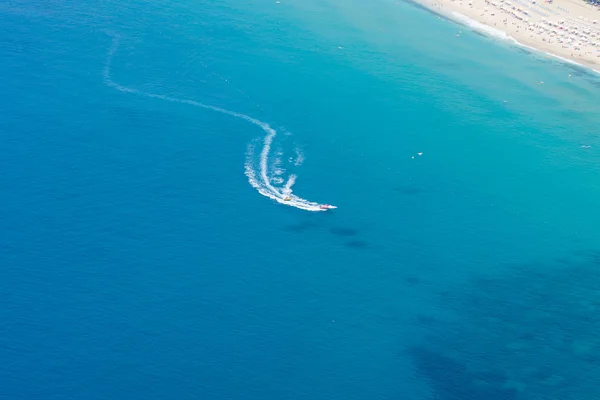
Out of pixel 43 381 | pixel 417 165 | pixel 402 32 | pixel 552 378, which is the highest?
pixel 402 32

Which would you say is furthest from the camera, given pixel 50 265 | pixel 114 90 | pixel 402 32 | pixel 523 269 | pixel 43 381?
pixel 402 32

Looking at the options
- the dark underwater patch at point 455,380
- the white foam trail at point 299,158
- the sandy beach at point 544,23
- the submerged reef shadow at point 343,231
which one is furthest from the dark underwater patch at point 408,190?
the sandy beach at point 544,23

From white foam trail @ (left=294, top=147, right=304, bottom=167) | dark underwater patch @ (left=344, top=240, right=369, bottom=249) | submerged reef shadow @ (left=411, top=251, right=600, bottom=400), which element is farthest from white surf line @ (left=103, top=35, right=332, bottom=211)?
submerged reef shadow @ (left=411, top=251, right=600, bottom=400)

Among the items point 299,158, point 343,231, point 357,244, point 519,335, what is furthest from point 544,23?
point 519,335

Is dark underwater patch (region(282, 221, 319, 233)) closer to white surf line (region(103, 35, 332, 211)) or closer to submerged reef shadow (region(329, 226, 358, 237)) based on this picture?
submerged reef shadow (region(329, 226, 358, 237))

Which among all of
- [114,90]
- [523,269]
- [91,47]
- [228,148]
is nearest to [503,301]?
[523,269]

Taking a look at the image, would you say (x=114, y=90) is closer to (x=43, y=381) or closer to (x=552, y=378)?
(x=43, y=381)

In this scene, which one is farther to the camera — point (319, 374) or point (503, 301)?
point (503, 301)
